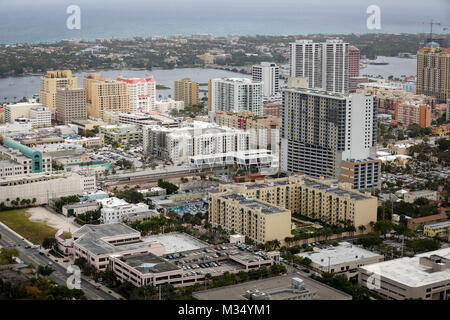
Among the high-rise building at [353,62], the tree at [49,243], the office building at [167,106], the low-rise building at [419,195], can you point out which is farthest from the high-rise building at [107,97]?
the tree at [49,243]

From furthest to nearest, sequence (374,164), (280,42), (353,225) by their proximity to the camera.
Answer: (280,42) → (374,164) → (353,225)

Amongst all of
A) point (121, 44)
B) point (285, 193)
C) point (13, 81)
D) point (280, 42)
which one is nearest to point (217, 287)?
point (285, 193)

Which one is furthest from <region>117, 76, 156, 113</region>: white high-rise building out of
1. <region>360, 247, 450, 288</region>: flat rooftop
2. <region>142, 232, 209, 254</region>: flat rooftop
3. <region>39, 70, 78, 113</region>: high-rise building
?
<region>360, 247, 450, 288</region>: flat rooftop

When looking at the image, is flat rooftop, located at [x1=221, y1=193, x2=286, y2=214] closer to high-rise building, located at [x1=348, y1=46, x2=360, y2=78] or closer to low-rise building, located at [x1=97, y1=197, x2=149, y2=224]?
low-rise building, located at [x1=97, y1=197, x2=149, y2=224]

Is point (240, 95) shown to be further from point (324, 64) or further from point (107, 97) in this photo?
point (324, 64)

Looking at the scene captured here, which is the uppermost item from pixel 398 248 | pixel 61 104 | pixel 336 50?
pixel 336 50

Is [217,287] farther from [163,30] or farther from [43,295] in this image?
[163,30]
